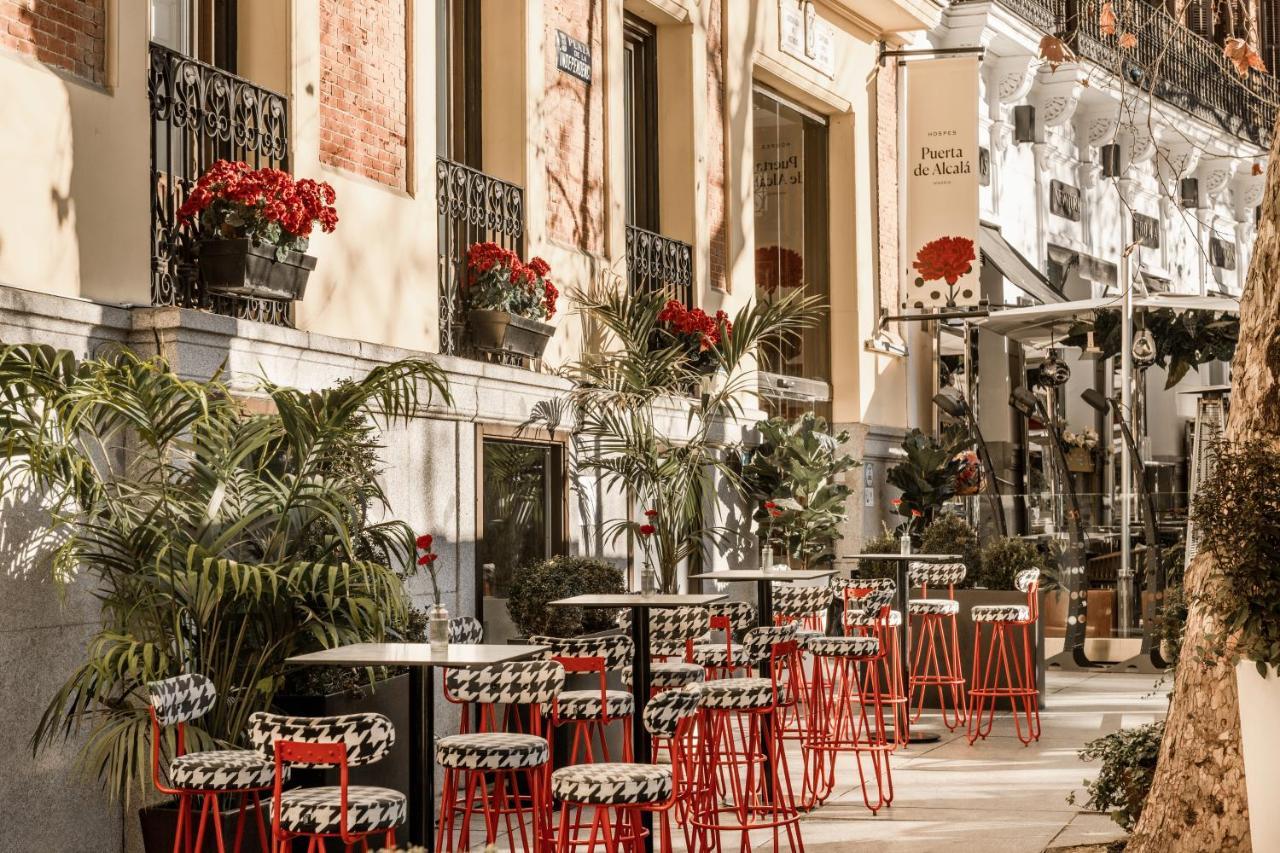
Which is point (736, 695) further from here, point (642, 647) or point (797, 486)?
point (797, 486)

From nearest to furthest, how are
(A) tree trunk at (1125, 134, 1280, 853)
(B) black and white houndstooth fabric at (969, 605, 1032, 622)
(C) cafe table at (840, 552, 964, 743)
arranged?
(A) tree trunk at (1125, 134, 1280, 853), (C) cafe table at (840, 552, 964, 743), (B) black and white houndstooth fabric at (969, 605, 1032, 622)

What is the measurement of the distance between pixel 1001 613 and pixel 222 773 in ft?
24.0

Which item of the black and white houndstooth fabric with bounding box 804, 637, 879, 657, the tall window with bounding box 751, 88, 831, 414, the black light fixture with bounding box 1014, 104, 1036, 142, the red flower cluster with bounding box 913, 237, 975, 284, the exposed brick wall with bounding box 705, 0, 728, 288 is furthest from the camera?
the black light fixture with bounding box 1014, 104, 1036, 142

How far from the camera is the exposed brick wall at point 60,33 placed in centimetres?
712

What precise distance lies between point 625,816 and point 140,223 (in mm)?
3516

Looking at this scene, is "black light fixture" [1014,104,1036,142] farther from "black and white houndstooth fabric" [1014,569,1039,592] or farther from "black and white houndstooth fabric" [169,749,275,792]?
"black and white houndstooth fabric" [169,749,275,792]

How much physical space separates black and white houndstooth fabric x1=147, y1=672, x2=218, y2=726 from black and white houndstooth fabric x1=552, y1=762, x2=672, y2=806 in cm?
131

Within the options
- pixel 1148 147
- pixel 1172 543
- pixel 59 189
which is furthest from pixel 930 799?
pixel 1148 147

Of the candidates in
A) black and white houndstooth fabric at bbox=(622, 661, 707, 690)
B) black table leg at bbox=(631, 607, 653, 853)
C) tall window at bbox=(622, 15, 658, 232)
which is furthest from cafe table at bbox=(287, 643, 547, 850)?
tall window at bbox=(622, 15, 658, 232)

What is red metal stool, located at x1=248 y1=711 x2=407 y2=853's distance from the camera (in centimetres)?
532

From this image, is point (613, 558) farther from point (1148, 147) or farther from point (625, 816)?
point (1148, 147)

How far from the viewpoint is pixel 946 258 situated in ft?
55.4

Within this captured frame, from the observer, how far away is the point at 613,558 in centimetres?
1203

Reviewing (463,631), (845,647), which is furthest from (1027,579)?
(463,631)
